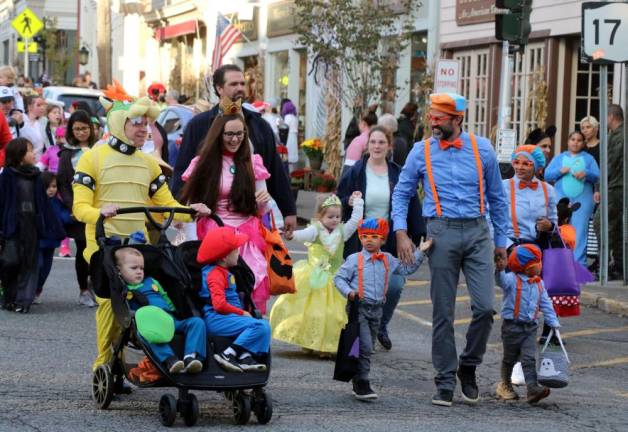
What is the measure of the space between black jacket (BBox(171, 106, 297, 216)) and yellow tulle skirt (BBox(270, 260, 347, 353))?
141cm

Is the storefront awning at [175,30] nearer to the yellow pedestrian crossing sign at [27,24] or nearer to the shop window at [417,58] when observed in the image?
the yellow pedestrian crossing sign at [27,24]

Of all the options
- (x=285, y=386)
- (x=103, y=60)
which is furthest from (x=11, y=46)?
(x=285, y=386)

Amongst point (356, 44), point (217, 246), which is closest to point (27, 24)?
point (356, 44)

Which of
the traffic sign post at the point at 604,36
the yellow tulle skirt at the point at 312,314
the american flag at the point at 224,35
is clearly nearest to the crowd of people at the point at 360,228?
the yellow tulle skirt at the point at 312,314

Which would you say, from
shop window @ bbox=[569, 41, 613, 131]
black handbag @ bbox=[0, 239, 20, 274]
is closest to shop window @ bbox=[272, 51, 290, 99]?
shop window @ bbox=[569, 41, 613, 131]

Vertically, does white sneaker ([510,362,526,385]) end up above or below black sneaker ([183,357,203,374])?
below

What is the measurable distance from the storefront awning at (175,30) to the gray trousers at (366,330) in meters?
38.9

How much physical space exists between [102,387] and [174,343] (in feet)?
2.52

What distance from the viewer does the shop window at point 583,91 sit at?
23047 mm

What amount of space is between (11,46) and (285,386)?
77296 mm

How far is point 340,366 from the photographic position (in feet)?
28.6

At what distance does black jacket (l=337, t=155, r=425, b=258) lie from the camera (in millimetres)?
10719

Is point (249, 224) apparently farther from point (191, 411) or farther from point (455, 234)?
point (191, 411)

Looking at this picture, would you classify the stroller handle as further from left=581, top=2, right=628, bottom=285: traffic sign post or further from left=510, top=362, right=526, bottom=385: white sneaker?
left=581, top=2, right=628, bottom=285: traffic sign post
